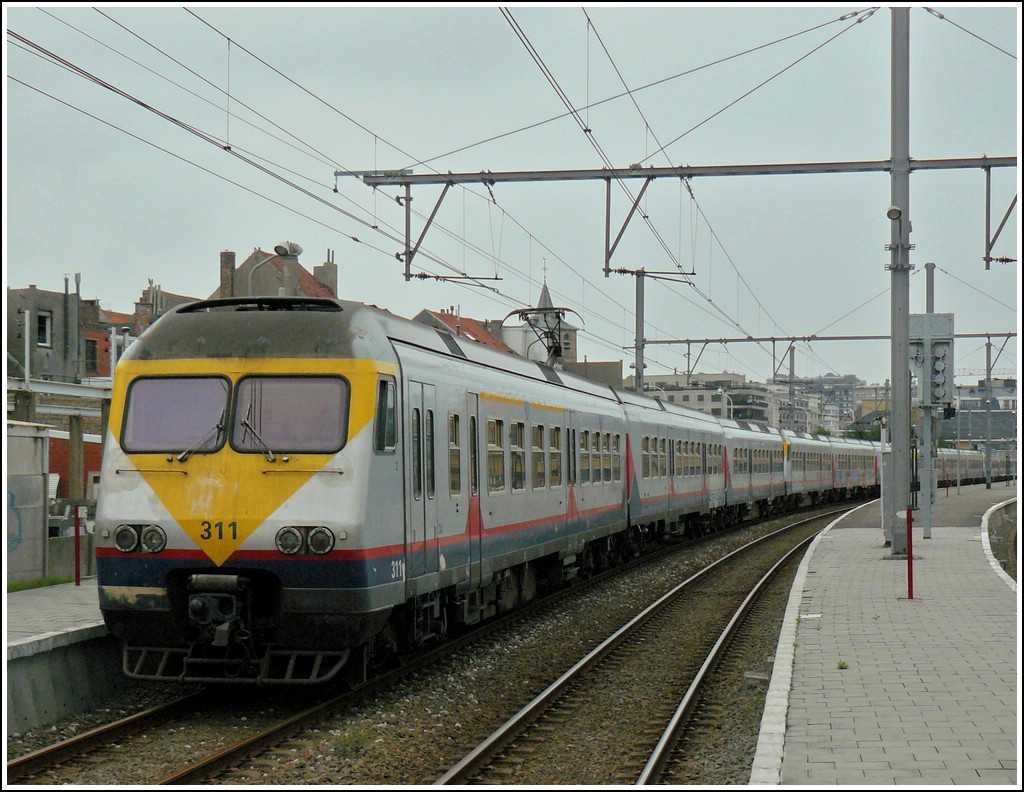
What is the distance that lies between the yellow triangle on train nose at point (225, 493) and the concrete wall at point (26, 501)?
6357 millimetres

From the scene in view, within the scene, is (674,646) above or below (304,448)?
below

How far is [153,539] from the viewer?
33.4 ft

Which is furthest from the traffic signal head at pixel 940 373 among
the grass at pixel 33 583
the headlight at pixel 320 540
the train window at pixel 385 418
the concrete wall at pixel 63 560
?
the headlight at pixel 320 540

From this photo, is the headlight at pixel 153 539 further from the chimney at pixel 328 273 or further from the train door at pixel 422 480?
the chimney at pixel 328 273

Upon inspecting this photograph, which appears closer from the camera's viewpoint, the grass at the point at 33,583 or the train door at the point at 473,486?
the train door at the point at 473,486

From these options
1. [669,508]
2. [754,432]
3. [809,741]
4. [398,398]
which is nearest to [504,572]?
[398,398]

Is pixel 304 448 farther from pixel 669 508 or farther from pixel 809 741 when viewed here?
pixel 669 508

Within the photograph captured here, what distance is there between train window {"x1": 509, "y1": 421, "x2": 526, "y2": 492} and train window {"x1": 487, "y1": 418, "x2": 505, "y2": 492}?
1.36ft

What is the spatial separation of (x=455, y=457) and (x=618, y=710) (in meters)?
3.12

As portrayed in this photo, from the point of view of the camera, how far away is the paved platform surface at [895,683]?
25.8 ft

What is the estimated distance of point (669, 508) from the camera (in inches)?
1139

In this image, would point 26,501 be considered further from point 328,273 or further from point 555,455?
point 328,273

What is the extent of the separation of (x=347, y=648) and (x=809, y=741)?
3635 mm

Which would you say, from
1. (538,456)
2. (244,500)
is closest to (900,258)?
(538,456)
